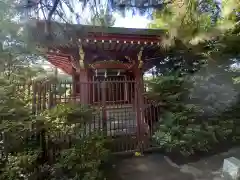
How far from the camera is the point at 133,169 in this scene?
3289mm

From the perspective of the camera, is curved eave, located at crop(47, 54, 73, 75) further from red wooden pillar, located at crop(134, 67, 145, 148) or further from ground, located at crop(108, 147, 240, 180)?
ground, located at crop(108, 147, 240, 180)

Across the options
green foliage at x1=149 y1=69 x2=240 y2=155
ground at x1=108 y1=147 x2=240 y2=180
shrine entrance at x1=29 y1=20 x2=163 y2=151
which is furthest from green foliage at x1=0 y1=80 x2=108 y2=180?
green foliage at x1=149 y1=69 x2=240 y2=155

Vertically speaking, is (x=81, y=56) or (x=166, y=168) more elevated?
(x=81, y=56)

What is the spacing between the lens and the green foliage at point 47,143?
99.3 inches

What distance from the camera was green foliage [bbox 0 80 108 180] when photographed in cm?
252

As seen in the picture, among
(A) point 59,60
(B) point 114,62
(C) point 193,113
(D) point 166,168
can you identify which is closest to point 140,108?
(C) point 193,113

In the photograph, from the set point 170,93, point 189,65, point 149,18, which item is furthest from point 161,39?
point 149,18

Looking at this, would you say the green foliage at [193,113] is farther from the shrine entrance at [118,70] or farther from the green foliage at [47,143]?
the green foliage at [47,143]

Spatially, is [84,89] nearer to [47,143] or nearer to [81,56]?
[81,56]

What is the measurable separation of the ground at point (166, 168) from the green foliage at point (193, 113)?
28cm

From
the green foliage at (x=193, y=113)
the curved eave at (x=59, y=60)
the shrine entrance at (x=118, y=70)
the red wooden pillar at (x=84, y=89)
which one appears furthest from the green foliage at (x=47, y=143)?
the curved eave at (x=59, y=60)

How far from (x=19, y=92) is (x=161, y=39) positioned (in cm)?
372

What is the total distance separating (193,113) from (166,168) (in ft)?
4.62

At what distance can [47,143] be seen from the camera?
3.08 m
